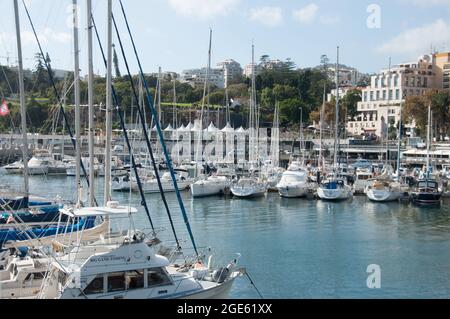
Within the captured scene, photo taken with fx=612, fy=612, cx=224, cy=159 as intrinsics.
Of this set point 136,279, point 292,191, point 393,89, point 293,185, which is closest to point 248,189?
point 292,191

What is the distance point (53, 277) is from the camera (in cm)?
1195

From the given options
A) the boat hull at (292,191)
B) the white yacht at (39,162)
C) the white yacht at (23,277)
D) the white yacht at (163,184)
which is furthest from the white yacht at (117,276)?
the white yacht at (39,162)

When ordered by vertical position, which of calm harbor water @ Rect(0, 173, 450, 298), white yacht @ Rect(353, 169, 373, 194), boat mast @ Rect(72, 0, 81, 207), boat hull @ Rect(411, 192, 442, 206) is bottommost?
calm harbor water @ Rect(0, 173, 450, 298)

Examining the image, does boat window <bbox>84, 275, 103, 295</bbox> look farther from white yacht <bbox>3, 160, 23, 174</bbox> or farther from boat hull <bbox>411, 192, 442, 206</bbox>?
white yacht <bbox>3, 160, 23, 174</bbox>

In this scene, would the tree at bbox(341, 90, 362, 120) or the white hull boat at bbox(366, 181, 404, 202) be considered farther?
the tree at bbox(341, 90, 362, 120)

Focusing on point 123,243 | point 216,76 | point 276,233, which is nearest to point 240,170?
point 276,233

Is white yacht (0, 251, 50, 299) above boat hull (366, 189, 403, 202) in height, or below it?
above

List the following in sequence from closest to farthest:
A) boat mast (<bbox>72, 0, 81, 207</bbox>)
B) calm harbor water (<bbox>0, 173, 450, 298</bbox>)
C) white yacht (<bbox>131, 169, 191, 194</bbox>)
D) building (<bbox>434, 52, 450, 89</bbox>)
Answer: boat mast (<bbox>72, 0, 81, 207</bbox>)
calm harbor water (<bbox>0, 173, 450, 298</bbox>)
white yacht (<bbox>131, 169, 191, 194</bbox>)
building (<bbox>434, 52, 450, 89</bbox>)

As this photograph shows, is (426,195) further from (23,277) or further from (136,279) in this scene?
(23,277)

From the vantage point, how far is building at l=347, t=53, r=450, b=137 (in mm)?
91688

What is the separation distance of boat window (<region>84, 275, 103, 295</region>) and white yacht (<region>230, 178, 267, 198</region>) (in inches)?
1170

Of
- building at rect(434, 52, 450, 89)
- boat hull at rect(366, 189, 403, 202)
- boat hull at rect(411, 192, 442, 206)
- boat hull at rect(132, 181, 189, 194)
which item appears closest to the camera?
boat hull at rect(411, 192, 442, 206)

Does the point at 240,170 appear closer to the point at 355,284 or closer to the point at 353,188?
the point at 353,188

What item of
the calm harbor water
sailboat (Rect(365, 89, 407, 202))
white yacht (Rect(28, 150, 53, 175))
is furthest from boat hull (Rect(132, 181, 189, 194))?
white yacht (Rect(28, 150, 53, 175))
